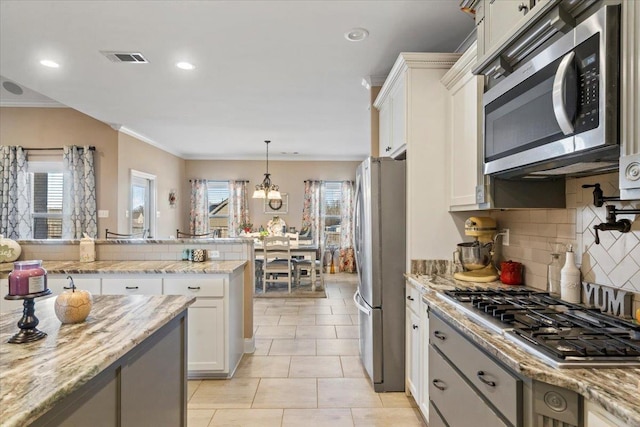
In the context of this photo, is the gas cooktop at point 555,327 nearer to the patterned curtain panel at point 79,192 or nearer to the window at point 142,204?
the patterned curtain panel at point 79,192

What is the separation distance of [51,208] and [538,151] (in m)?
6.37

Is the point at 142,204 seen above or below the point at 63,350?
above

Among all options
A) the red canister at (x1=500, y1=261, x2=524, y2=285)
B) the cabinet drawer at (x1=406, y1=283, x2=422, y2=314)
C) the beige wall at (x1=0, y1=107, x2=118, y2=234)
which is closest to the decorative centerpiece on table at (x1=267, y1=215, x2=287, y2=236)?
the beige wall at (x1=0, y1=107, x2=118, y2=234)

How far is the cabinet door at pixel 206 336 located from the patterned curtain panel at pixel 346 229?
531 cm

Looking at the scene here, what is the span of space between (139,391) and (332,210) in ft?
22.6

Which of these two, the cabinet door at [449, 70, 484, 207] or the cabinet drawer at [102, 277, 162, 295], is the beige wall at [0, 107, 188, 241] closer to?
the cabinet drawer at [102, 277, 162, 295]

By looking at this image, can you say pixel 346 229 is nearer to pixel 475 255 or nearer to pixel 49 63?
pixel 475 255

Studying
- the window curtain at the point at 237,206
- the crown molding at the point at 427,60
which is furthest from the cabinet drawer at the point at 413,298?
the window curtain at the point at 237,206

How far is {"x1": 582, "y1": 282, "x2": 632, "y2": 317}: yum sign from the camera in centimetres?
141

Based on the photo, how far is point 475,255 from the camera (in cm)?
229

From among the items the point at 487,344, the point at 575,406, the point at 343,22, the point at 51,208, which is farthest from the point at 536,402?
the point at 51,208

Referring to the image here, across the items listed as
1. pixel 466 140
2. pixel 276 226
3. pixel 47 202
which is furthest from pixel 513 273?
pixel 47 202

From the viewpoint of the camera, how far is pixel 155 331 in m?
1.46

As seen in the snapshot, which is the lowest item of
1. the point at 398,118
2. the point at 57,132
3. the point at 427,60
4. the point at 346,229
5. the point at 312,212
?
the point at 346,229
